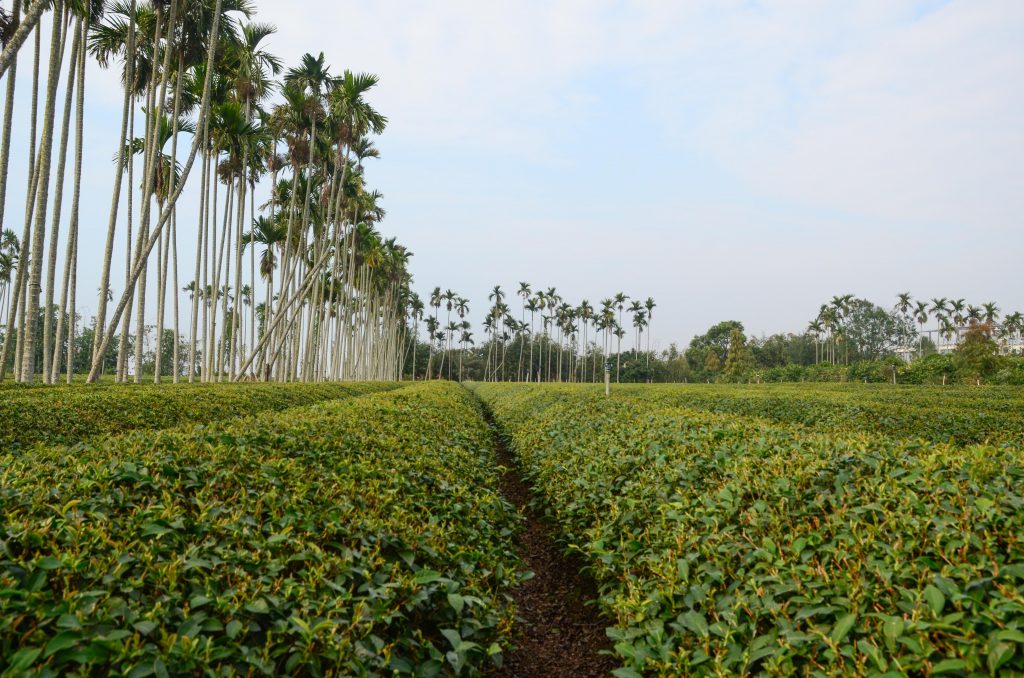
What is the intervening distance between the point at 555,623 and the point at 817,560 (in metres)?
2.17

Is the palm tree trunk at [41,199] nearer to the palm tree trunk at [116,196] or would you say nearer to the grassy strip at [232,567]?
the palm tree trunk at [116,196]

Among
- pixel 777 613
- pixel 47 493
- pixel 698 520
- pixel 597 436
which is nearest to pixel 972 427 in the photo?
pixel 597 436

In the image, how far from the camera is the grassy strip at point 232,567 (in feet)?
6.18

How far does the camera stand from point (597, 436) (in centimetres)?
736

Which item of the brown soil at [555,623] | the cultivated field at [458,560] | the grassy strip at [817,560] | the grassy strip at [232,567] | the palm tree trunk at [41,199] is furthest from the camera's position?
the palm tree trunk at [41,199]

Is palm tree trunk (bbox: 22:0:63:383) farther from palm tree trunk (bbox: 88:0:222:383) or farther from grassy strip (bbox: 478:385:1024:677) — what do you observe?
grassy strip (bbox: 478:385:1024:677)

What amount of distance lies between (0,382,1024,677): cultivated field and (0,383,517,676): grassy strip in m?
0.01

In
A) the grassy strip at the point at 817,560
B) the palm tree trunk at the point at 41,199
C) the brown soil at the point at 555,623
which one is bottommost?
the brown soil at the point at 555,623

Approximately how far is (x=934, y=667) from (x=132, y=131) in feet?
66.8

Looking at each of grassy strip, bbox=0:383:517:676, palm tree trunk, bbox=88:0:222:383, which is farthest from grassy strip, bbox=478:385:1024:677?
palm tree trunk, bbox=88:0:222:383

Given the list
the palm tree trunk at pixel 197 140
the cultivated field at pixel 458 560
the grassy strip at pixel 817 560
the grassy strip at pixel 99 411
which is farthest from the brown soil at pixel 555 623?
the palm tree trunk at pixel 197 140

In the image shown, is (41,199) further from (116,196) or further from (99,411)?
(99,411)

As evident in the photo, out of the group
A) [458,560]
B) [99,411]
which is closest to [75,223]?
[99,411]

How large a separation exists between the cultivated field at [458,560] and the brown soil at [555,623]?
0.63 feet
